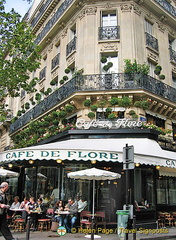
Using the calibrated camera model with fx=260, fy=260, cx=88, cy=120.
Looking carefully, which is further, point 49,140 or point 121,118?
point 49,140

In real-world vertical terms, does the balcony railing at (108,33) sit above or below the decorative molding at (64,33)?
below

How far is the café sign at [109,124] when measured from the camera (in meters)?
12.3

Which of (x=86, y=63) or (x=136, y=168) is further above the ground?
(x=86, y=63)

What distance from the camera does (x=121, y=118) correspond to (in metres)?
13.3

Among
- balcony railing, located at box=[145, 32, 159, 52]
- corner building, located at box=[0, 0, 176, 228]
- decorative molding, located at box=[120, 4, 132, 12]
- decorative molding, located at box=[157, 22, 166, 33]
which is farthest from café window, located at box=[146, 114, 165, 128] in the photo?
decorative molding, located at box=[120, 4, 132, 12]

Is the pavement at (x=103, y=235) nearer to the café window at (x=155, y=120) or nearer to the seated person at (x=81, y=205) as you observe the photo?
the seated person at (x=81, y=205)

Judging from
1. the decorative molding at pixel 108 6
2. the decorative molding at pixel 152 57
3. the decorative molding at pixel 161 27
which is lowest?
the decorative molding at pixel 152 57

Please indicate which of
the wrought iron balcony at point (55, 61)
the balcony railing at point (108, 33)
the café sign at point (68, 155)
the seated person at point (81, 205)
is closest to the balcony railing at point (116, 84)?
the balcony railing at point (108, 33)

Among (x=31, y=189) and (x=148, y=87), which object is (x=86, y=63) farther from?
(x=31, y=189)

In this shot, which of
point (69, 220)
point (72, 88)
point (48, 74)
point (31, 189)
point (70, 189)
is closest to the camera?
point (69, 220)

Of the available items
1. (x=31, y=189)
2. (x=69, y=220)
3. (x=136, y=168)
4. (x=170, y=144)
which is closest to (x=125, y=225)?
(x=69, y=220)

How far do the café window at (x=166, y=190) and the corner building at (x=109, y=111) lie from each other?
49 mm

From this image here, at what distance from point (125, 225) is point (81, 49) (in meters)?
10.1

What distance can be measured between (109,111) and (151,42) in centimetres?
556
